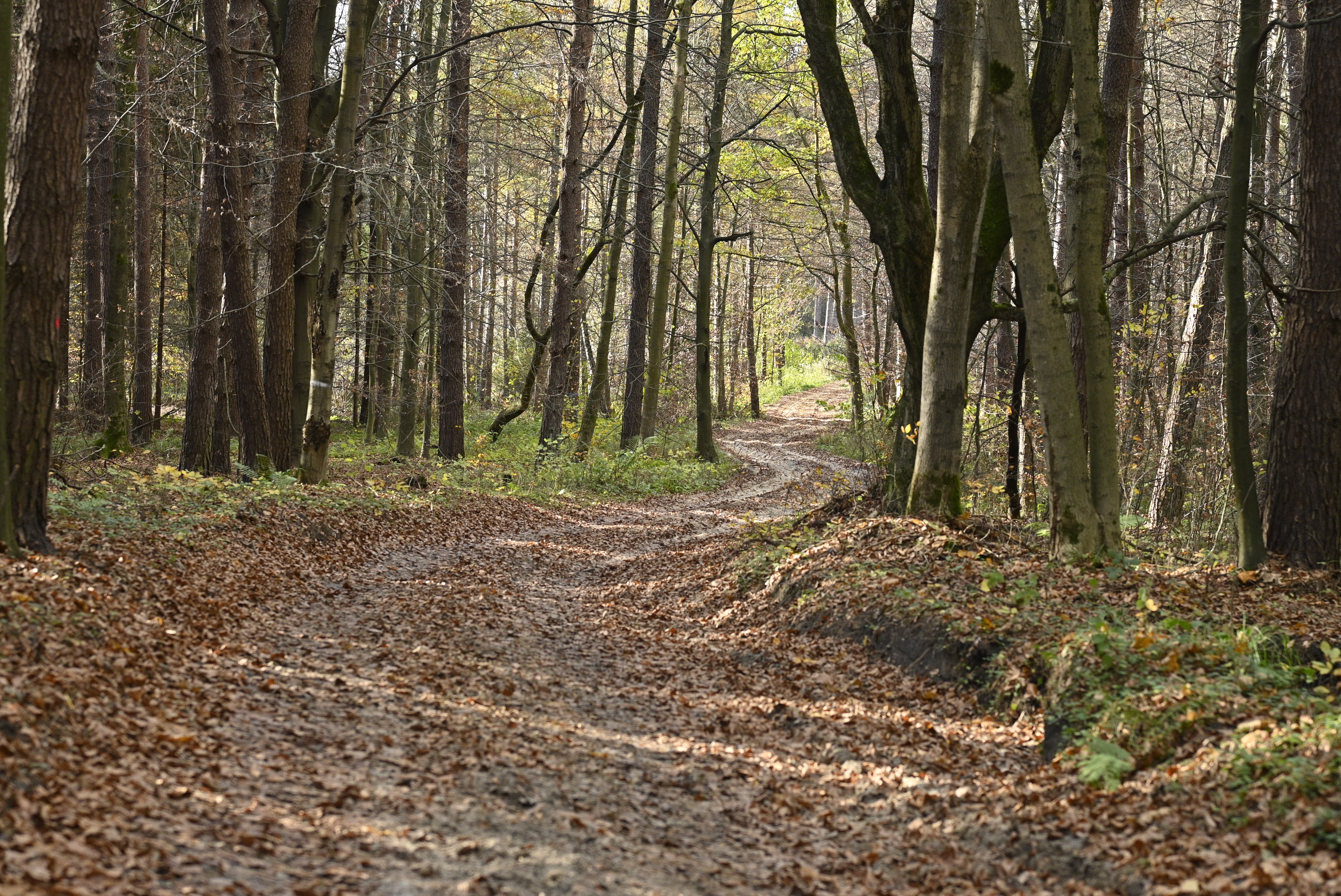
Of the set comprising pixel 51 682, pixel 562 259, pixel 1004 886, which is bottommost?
pixel 1004 886

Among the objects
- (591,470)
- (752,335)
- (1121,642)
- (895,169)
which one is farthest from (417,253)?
(752,335)

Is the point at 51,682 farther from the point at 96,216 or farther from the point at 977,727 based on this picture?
the point at 96,216

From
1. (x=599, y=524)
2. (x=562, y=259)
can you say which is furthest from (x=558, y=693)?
(x=562, y=259)

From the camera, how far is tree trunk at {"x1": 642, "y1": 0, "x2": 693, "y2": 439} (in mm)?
19359

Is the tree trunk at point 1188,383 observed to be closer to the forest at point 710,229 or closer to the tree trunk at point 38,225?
the forest at point 710,229

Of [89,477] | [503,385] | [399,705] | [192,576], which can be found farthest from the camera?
[503,385]

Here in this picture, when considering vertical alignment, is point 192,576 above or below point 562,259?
below

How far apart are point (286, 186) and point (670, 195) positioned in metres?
8.89

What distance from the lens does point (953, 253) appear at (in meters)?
9.13

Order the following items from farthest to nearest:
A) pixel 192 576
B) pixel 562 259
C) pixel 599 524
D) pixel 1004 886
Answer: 1. pixel 562 259
2. pixel 599 524
3. pixel 192 576
4. pixel 1004 886

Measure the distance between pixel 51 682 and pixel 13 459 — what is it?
2.52 meters

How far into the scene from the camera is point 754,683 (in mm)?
7555

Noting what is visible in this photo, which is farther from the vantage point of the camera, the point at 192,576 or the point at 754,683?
the point at 192,576

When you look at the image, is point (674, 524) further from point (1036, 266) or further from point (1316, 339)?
point (1316, 339)
